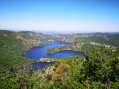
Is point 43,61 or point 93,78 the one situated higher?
point 93,78

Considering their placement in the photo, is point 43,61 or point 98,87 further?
point 43,61

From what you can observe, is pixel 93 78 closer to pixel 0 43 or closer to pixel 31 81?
pixel 31 81

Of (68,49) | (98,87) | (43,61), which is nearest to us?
(98,87)

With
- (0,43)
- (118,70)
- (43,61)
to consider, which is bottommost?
(43,61)

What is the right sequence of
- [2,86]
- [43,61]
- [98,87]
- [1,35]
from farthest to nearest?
1. [1,35]
2. [43,61]
3. [2,86]
4. [98,87]

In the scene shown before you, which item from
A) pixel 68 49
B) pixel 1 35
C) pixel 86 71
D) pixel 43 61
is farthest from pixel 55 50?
pixel 86 71

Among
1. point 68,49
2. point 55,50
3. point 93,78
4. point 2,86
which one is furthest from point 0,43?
point 93,78

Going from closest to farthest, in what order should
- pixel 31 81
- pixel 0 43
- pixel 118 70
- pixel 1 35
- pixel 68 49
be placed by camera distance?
pixel 118 70 → pixel 31 81 → pixel 0 43 → pixel 1 35 → pixel 68 49

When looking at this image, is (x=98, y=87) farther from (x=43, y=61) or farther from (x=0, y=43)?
(x=0, y=43)

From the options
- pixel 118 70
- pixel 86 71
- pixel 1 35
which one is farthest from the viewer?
pixel 1 35
